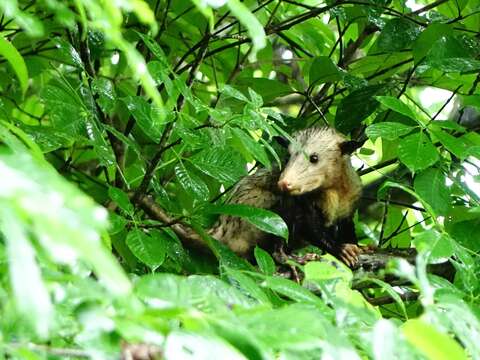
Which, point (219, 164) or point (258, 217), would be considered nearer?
point (258, 217)

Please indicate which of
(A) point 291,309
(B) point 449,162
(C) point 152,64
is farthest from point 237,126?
(A) point 291,309

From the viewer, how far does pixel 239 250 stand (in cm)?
446

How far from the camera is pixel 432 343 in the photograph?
3.75 ft

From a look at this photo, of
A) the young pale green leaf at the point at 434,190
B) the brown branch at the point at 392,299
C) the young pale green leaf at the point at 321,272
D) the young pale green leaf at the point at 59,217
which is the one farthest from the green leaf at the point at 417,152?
the young pale green leaf at the point at 59,217

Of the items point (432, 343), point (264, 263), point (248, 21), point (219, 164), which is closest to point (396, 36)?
point (219, 164)

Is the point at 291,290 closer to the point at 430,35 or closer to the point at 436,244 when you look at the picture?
the point at 436,244

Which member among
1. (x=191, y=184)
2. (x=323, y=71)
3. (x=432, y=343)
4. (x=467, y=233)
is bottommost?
(x=191, y=184)

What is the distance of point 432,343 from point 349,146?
335 cm

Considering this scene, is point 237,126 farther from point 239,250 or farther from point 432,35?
point 239,250

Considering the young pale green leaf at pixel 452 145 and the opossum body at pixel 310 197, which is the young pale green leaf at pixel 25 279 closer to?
the young pale green leaf at pixel 452 145

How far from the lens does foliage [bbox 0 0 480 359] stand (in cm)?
118

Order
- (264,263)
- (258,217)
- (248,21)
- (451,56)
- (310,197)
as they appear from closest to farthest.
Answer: (248,21) → (264,263) → (258,217) → (451,56) → (310,197)

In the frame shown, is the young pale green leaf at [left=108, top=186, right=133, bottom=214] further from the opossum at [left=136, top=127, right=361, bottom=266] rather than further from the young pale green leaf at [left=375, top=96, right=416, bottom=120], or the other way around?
the opossum at [left=136, top=127, right=361, bottom=266]

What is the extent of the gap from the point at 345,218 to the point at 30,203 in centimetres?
375
